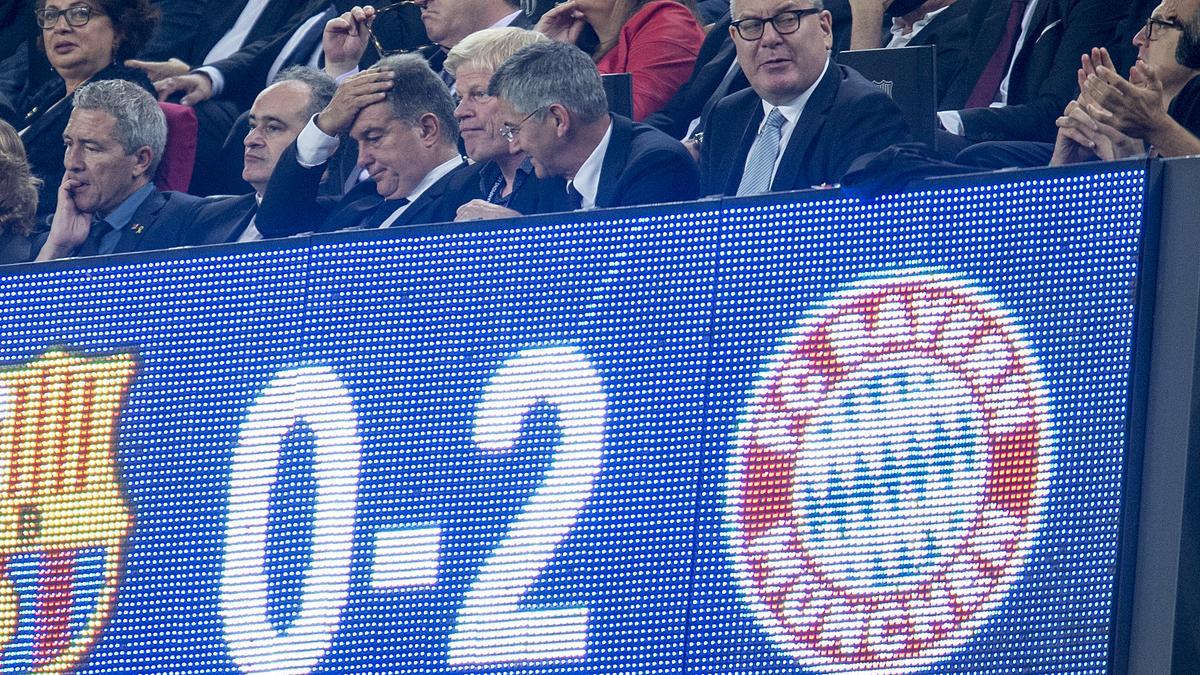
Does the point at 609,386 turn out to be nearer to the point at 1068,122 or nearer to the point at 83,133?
the point at 1068,122

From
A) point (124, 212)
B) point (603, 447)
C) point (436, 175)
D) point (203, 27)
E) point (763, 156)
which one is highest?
point (603, 447)

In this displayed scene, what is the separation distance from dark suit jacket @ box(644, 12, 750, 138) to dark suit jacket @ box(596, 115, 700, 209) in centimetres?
119

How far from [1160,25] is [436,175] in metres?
2.35

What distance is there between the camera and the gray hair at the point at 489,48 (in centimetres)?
620

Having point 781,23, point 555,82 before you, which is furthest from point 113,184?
point 781,23

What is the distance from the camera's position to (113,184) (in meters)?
6.58

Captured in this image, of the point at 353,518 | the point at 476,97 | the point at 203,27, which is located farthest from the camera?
the point at 203,27

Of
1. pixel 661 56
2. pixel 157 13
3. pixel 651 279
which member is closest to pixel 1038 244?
pixel 651 279

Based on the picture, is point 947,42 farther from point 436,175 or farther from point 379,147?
point 379,147

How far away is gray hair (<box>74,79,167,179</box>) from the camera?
6648mm

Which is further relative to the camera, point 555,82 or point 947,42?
point 947,42

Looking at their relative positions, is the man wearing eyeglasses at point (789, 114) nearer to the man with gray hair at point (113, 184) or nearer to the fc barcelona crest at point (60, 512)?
the man with gray hair at point (113, 184)

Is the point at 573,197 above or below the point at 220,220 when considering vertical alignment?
above

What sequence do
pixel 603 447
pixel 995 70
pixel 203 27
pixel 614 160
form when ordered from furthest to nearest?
pixel 203 27, pixel 995 70, pixel 614 160, pixel 603 447
